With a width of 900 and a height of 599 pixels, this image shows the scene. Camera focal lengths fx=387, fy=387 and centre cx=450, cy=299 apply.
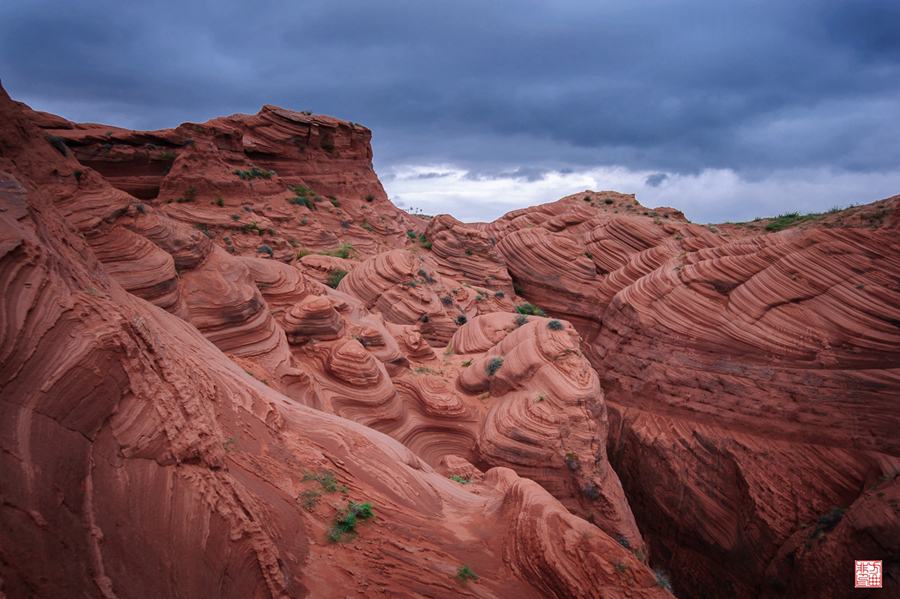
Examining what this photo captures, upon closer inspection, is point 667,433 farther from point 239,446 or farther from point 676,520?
point 239,446

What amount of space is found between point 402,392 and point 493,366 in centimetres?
304

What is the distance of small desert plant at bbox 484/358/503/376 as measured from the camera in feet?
41.1

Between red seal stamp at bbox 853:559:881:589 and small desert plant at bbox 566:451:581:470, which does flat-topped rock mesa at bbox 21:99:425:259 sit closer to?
small desert plant at bbox 566:451:581:470

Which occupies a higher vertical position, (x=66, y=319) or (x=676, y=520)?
(x=66, y=319)

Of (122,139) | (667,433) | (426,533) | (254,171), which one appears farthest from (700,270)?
(122,139)

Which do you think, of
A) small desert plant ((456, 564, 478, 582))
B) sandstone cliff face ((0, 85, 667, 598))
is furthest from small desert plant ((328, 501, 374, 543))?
small desert plant ((456, 564, 478, 582))

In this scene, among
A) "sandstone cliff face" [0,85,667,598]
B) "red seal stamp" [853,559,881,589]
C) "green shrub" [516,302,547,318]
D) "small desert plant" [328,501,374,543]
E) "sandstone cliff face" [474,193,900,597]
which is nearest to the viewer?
"sandstone cliff face" [0,85,667,598]

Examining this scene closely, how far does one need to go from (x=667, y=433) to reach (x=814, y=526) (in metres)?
4.58

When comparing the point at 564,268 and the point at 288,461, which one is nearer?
the point at 288,461

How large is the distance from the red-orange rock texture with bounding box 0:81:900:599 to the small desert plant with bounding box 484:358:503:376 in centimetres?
17

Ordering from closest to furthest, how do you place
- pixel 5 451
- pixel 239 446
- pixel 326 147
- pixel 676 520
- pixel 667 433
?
pixel 5 451
pixel 239 446
pixel 676 520
pixel 667 433
pixel 326 147

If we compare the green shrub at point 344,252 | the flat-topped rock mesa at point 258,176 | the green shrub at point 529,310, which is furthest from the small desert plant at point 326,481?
the green shrub at point 529,310

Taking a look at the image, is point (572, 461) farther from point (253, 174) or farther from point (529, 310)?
point (253, 174)

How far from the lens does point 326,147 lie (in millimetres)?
29109
